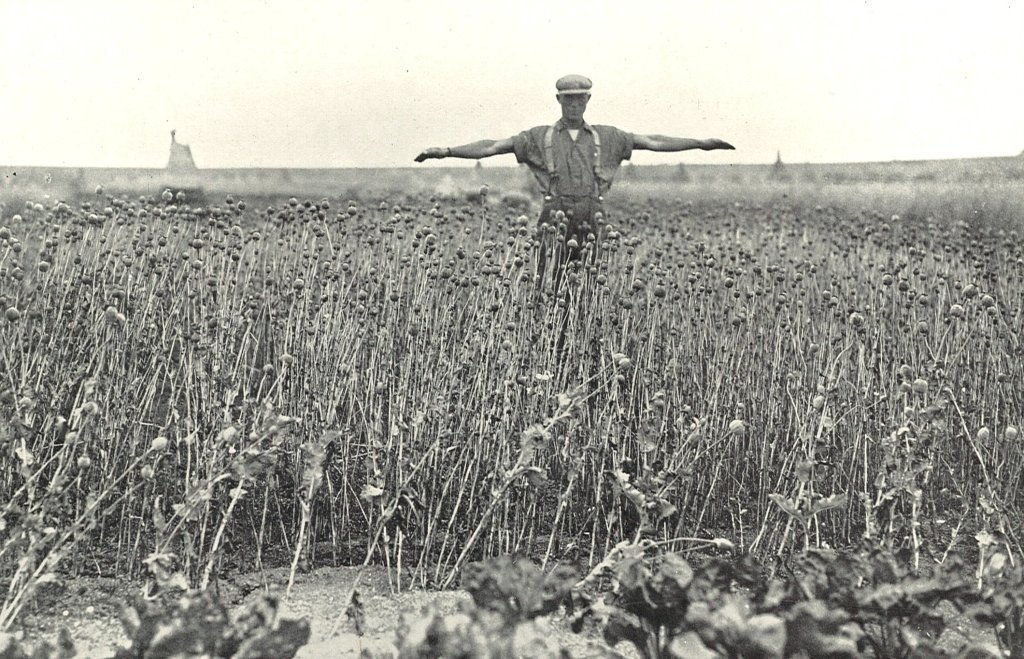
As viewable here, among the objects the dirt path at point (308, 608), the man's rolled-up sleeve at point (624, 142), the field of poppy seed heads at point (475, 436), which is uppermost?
the man's rolled-up sleeve at point (624, 142)

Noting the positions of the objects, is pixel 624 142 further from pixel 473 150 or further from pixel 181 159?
pixel 181 159

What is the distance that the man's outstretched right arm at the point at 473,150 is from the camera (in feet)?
15.5

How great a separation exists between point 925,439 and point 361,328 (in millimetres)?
1982

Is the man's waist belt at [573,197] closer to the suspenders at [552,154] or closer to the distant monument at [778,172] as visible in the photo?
the suspenders at [552,154]

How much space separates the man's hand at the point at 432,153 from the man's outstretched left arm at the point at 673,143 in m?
1.13

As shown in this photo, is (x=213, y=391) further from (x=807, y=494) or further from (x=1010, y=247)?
(x=1010, y=247)

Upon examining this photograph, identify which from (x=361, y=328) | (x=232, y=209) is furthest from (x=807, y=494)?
(x=232, y=209)

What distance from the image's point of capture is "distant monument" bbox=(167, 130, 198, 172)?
773 inches

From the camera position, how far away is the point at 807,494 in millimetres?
2709

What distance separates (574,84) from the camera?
5086 millimetres

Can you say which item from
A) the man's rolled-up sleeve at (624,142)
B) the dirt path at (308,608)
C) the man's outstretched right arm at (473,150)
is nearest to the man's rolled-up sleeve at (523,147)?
the man's outstretched right arm at (473,150)

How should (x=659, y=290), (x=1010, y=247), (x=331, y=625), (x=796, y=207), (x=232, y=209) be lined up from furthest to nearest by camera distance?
(x=796, y=207) < (x=1010, y=247) < (x=232, y=209) < (x=659, y=290) < (x=331, y=625)

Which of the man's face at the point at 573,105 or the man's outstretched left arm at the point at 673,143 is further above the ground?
the man's face at the point at 573,105

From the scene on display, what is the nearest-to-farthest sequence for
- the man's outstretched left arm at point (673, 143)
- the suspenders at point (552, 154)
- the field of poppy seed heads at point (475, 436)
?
the field of poppy seed heads at point (475, 436)
the man's outstretched left arm at point (673, 143)
the suspenders at point (552, 154)
